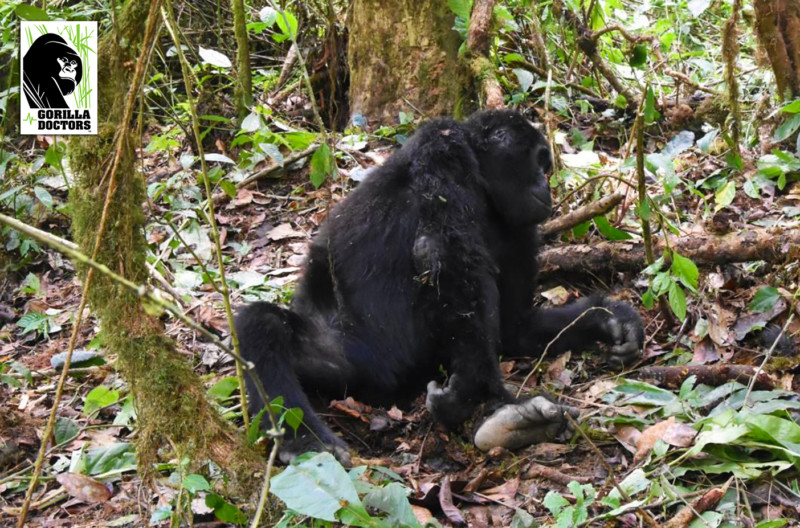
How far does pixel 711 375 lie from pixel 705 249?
106 centimetres

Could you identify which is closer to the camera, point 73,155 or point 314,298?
point 73,155

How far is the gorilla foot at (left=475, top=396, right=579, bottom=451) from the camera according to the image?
4168 millimetres

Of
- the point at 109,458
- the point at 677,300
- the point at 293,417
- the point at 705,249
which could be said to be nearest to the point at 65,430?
the point at 109,458

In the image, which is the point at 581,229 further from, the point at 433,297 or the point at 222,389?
the point at 222,389

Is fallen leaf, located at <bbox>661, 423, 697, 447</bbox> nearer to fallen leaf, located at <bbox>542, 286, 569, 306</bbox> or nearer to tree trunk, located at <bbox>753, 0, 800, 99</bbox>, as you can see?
fallen leaf, located at <bbox>542, 286, 569, 306</bbox>

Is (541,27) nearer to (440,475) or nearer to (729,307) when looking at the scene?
(729,307)

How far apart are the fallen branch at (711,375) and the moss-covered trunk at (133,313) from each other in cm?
242

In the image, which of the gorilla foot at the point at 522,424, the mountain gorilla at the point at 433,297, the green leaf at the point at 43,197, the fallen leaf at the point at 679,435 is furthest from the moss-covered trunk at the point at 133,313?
the green leaf at the point at 43,197

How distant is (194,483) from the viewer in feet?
10.8

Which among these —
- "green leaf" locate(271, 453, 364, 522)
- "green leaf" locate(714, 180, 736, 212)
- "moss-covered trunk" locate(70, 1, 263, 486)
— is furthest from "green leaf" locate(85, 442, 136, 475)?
"green leaf" locate(714, 180, 736, 212)

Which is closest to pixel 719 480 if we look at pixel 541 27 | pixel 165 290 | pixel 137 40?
pixel 137 40

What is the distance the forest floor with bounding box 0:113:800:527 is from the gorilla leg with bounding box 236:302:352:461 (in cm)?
21

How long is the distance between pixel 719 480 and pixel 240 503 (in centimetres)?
212

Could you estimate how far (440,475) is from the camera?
13.6 feet
